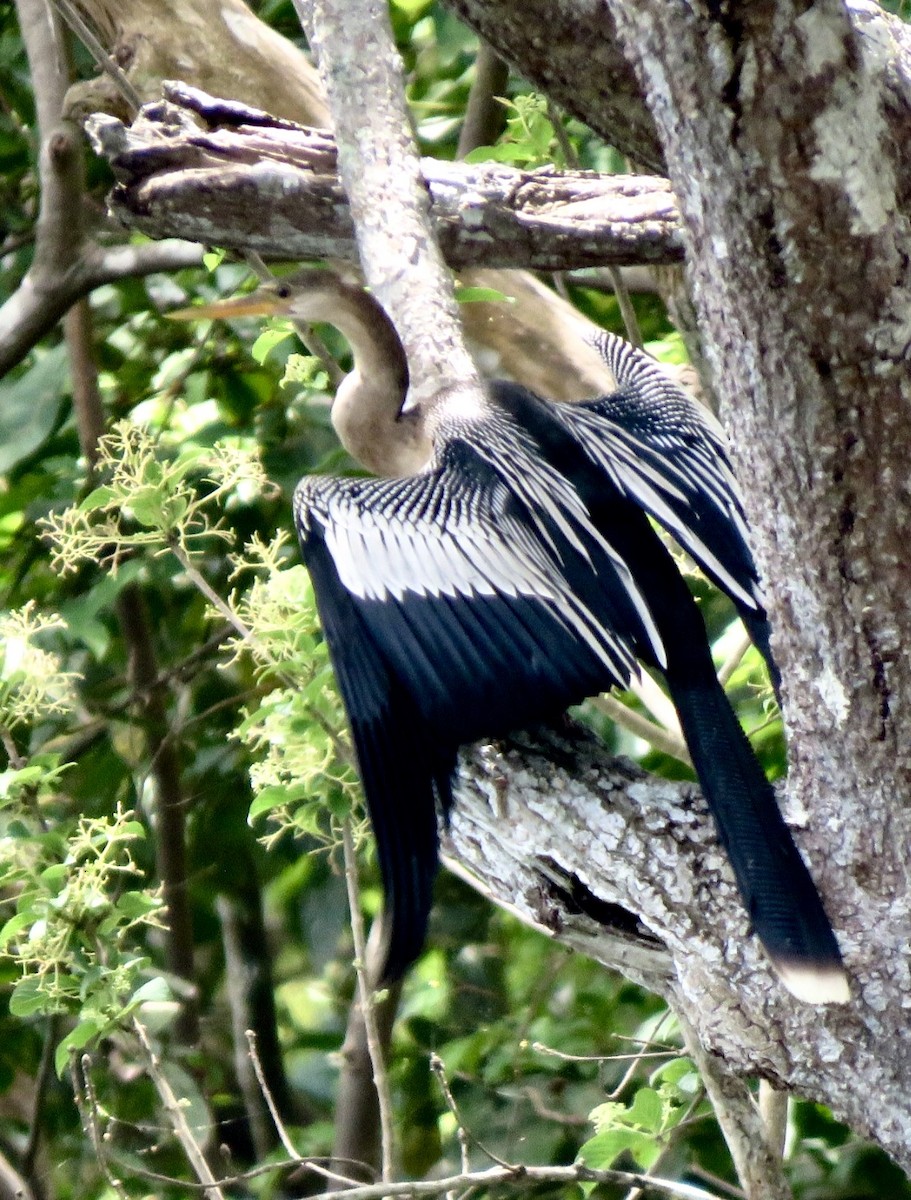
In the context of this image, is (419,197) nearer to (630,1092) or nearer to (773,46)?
(773,46)

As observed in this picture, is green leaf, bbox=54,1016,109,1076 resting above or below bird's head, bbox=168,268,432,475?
below

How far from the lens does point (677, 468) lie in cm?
199

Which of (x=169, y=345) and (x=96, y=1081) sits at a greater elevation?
(x=169, y=345)

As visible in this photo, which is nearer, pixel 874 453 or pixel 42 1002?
pixel 874 453

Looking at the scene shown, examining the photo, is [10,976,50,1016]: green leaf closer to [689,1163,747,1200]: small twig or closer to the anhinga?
the anhinga

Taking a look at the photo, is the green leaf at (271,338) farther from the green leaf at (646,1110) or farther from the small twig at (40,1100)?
the small twig at (40,1100)

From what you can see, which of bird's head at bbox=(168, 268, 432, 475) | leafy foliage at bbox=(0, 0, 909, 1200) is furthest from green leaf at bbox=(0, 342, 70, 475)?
bird's head at bbox=(168, 268, 432, 475)

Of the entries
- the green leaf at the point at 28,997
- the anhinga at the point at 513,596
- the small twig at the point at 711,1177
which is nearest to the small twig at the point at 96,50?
the anhinga at the point at 513,596

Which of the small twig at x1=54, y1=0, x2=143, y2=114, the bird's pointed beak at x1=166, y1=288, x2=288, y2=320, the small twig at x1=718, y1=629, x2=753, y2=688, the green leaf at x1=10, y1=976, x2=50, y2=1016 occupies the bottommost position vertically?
the green leaf at x1=10, y1=976, x2=50, y2=1016

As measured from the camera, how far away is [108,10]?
2.68m

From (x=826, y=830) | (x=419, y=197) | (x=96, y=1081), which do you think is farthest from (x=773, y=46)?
(x=96, y=1081)

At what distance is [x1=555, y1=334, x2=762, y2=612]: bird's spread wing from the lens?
6.14 feet

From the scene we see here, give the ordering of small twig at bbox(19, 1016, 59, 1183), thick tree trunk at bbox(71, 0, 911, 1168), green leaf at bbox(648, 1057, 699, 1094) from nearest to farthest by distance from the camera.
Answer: thick tree trunk at bbox(71, 0, 911, 1168) < green leaf at bbox(648, 1057, 699, 1094) < small twig at bbox(19, 1016, 59, 1183)

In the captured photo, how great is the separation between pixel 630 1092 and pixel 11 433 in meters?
1.84
